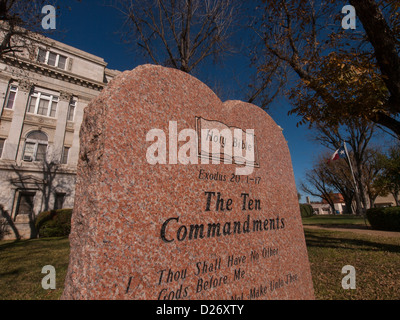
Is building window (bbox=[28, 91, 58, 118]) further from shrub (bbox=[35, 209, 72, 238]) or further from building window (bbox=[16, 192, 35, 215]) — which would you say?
shrub (bbox=[35, 209, 72, 238])

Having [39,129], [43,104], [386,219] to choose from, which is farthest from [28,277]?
[43,104]

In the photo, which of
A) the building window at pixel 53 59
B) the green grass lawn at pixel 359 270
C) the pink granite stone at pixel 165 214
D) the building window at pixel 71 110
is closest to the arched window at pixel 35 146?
the building window at pixel 71 110

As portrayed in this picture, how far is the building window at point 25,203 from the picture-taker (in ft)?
57.2

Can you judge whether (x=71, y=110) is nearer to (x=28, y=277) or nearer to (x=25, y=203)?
(x=25, y=203)

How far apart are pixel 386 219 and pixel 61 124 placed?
25311 millimetres

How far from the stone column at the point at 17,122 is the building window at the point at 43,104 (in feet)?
1.94

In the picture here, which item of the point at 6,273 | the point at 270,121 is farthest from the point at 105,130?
the point at 6,273

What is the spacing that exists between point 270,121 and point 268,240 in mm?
1746

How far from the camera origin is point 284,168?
3.34 metres

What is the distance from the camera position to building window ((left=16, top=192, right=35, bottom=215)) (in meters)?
17.4

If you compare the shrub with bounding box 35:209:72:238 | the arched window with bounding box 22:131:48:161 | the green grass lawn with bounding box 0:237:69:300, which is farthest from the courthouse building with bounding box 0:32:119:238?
the green grass lawn with bounding box 0:237:69:300

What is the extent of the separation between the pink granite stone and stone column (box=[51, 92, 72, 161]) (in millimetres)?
20759

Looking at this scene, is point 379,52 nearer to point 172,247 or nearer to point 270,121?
point 270,121

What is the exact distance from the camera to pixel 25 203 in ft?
58.2
